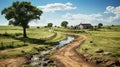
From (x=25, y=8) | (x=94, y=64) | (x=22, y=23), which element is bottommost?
(x=94, y=64)

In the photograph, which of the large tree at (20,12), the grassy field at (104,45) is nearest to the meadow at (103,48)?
the grassy field at (104,45)

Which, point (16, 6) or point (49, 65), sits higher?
point (16, 6)

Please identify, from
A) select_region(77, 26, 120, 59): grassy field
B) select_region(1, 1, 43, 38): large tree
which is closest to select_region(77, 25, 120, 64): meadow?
select_region(77, 26, 120, 59): grassy field

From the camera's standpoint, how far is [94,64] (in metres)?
36.1

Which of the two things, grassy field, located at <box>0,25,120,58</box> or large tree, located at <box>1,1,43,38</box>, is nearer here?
grassy field, located at <box>0,25,120,58</box>

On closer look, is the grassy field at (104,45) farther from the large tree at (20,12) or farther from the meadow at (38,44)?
the large tree at (20,12)

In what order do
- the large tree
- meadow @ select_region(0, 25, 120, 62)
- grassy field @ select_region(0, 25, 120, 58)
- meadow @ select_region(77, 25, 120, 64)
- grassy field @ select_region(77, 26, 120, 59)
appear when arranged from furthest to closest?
the large tree < grassy field @ select_region(0, 25, 120, 58) < meadow @ select_region(0, 25, 120, 62) < grassy field @ select_region(77, 26, 120, 59) < meadow @ select_region(77, 25, 120, 64)

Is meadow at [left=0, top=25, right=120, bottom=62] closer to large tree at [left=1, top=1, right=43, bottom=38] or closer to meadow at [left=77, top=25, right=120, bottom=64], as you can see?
meadow at [left=77, top=25, right=120, bottom=64]

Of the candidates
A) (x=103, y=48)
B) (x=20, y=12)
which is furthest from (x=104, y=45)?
(x=20, y=12)

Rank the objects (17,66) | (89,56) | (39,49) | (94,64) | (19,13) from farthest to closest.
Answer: (19,13) < (39,49) < (89,56) < (94,64) < (17,66)

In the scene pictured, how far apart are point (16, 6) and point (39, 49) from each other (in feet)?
94.5

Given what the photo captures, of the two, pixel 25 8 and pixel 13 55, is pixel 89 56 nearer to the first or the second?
pixel 13 55

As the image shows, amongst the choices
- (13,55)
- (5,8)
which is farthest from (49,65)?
(5,8)

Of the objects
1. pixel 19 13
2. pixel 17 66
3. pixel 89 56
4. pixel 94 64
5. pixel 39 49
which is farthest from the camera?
pixel 19 13
